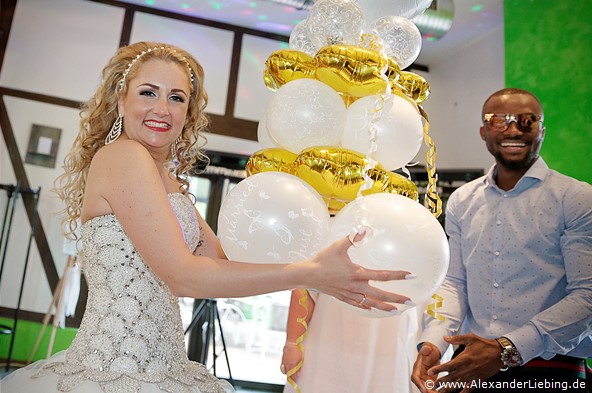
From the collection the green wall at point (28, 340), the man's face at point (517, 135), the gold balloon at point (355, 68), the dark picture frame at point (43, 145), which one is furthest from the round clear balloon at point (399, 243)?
the dark picture frame at point (43, 145)

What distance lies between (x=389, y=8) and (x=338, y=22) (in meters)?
0.24

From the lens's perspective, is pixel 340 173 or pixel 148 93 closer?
pixel 340 173

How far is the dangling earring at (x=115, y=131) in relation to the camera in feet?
4.96

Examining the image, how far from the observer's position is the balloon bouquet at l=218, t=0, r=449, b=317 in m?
1.08

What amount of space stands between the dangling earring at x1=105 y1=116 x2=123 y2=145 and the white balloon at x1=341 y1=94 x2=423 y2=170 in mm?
680

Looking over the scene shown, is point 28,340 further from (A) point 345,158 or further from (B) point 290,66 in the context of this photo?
(A) point 345,158

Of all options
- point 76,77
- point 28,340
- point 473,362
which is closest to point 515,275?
point 473,362

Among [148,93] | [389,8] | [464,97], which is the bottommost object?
[148,93]

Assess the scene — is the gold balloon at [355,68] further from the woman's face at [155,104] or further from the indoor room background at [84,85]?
the indoor room background at [84,85]

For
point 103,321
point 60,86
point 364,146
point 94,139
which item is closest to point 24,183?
point 60,86

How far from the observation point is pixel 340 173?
1214 millimetres

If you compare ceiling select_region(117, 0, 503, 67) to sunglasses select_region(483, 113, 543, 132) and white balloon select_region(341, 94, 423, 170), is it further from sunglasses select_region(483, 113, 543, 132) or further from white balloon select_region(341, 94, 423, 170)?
white balloon select_region(341, 94, 423, 170)

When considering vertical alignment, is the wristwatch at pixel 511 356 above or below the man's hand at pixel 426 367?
above

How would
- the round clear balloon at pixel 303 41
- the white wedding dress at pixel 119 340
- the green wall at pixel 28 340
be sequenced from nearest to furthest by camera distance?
the white wedding dress at pixel 119 340 → the round clear balloon at pixel 303 41 → the green wall at pixel 28 340
